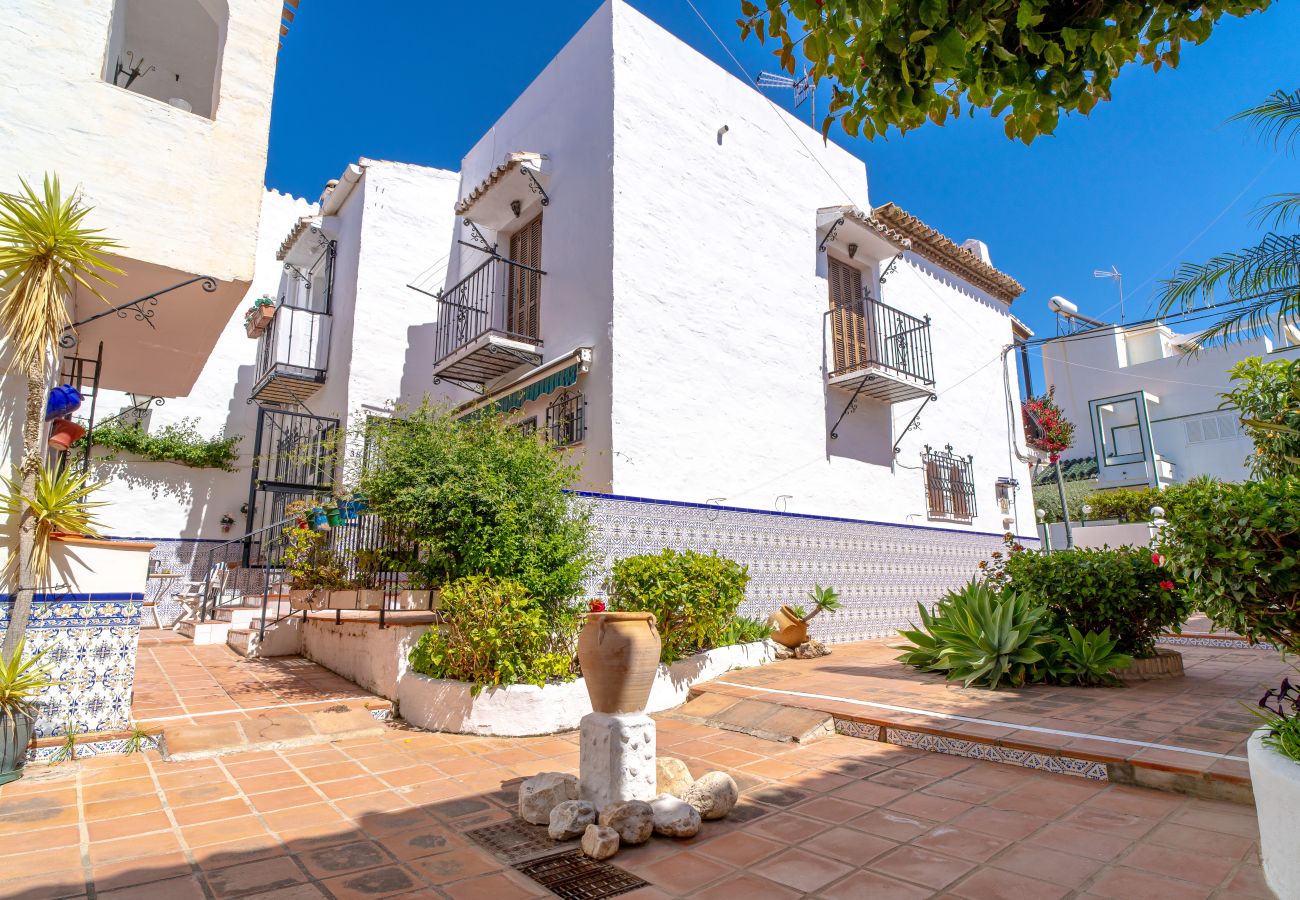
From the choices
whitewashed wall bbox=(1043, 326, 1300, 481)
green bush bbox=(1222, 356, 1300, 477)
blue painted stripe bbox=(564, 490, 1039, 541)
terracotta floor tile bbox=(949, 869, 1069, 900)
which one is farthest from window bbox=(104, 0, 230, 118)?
whitewashed wall bbox=(1043, 326, 1300, 481)

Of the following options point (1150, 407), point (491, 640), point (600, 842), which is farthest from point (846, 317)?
point (1150, 407)

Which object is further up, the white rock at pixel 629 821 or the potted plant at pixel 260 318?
the potted plant at pixel 260 318

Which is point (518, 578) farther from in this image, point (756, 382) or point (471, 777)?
point (756, 382)

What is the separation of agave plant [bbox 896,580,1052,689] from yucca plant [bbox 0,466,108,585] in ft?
23.4

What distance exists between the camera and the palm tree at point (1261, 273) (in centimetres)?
576

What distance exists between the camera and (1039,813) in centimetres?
364

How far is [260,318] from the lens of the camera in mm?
13562

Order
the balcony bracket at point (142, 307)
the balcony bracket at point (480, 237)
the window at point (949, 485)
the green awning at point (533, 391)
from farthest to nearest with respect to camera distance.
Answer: the window at point (949, 485) < the balcony bracket at point (480, 237) < the green awning at point (533, 391) < the balcony bracket at point (142, 307)

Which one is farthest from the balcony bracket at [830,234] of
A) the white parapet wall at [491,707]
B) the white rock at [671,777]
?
the white rock at [671,777]

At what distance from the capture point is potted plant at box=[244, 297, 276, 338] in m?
13.2

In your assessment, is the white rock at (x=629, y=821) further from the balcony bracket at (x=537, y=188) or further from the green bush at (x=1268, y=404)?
the balcony bracket at (x=537, y=188)

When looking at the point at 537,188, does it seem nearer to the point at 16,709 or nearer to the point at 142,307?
the point at 142,307

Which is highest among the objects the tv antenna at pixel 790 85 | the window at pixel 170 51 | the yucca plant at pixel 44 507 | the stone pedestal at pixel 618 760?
the tv antenna at pixel 790 85

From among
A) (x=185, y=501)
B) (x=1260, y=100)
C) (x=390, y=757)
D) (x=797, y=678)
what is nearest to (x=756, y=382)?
(x=797, y=678)
